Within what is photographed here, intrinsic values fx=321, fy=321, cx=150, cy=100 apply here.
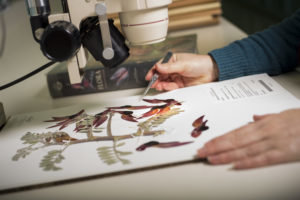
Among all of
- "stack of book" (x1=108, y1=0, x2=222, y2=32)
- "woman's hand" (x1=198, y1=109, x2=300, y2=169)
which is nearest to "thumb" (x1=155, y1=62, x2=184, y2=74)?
"woman's hand" (x1=198, y1=109, x2=300, y2=169)

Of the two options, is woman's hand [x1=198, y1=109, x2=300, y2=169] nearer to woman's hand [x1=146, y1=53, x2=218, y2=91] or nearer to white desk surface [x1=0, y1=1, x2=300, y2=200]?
white desk surface [x1=0, y1=1, x2=300, y2=200]

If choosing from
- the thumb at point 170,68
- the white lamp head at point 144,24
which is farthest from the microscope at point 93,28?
the thumb at point 170,68

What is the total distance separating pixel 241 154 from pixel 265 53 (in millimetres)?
471

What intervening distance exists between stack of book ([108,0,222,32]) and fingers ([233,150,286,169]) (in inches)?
44.4

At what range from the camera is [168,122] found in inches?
25.7

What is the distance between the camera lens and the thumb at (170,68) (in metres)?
0.84

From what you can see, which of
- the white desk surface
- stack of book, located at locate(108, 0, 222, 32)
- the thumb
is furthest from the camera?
stack of book, located at locate(108, 0, 222, 32)

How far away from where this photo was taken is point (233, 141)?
0.52 m

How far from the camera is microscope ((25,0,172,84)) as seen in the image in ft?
2.08

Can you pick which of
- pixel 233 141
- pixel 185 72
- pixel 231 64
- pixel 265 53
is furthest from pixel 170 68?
pixel 233 141

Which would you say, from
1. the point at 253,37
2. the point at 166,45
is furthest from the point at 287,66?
the point at 166,45

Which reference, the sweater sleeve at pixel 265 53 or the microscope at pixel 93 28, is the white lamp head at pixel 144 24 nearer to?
the microscope at pixel 93 28

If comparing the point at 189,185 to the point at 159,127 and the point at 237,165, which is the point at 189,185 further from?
the point at 159,127

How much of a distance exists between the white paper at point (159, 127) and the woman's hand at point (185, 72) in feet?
0.17
